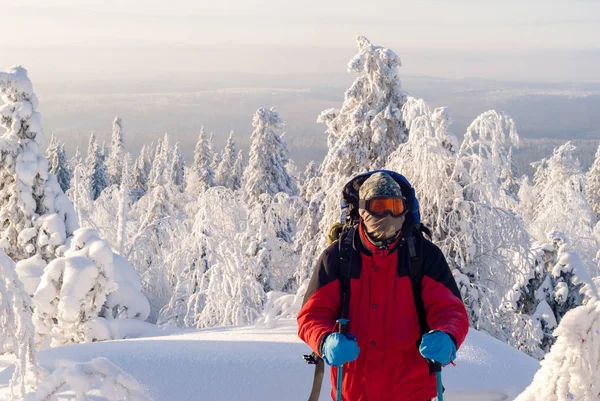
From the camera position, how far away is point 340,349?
Answer: 294 centimetres

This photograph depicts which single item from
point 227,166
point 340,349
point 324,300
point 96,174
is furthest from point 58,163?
point 340,349

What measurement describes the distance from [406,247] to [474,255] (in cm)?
971

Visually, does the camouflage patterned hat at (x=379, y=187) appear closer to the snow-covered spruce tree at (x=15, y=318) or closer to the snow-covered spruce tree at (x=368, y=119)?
the snow-covered spruce tree at (x=15, y=318)

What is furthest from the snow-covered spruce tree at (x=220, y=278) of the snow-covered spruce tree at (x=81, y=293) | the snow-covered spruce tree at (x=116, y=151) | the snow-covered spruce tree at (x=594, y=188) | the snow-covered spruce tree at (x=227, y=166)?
the snow-covered spruce tree at (x=116, y=151)

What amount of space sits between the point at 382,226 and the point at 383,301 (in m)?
0.43

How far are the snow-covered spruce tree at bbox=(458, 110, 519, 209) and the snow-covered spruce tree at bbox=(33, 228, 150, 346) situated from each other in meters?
7.18

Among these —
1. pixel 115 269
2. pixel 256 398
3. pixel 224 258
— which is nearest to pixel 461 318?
pixel 256 398

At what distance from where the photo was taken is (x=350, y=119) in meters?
15.1

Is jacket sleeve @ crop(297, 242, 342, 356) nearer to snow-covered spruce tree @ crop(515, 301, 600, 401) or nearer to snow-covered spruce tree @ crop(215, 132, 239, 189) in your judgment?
snow-covered spruce tree @ crop(515, 301, 600, 401)

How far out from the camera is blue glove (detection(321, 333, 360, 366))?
2943 mm

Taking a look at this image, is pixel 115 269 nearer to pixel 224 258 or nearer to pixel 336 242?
pixel 224 258

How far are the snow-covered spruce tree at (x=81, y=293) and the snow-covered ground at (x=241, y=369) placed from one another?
4.20m

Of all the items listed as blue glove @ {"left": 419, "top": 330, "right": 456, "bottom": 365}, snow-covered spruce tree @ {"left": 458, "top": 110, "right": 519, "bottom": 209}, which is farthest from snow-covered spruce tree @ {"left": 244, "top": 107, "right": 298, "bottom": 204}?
blue glove @ {"left": 419, "top": 330, "right": 456, "bottom": 365}

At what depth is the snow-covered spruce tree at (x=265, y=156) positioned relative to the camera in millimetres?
29625
